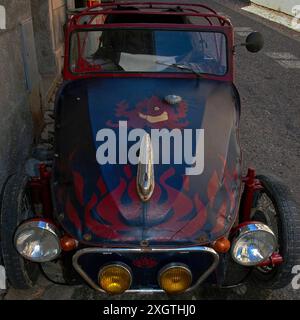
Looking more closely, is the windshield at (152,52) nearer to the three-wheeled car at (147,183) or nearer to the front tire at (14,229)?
the three-wheeled car at (147,183)

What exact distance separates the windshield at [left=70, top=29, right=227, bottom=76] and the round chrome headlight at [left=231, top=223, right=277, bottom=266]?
4.89ft

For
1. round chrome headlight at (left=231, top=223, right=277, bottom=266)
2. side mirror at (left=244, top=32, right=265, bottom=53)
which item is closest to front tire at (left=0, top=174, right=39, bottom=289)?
round chrome headlight at (left=231, top=223, right=277, bottom=266)

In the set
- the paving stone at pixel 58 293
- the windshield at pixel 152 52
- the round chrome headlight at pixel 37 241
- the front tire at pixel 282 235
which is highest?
the windshield at pixel 152 52

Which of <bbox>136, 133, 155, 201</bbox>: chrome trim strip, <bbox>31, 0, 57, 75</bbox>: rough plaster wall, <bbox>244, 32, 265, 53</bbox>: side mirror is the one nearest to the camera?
<bbox>136, 133, 155, 201</bbox>: chrome trim strip

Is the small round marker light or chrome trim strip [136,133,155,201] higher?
chrome trim strip [136,133,155,201]

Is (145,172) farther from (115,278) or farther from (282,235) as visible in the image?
(282,235)

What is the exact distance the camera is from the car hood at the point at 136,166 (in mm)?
2438

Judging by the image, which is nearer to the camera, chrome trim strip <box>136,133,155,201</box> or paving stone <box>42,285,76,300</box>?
chrome trim strip <box>136,133,155,201</box>

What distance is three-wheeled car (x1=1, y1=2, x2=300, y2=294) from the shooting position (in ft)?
7.95

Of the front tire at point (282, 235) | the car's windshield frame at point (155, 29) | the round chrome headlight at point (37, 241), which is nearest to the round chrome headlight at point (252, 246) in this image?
the front tire at point (282, 235)

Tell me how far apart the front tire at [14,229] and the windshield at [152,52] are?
3.77 feet

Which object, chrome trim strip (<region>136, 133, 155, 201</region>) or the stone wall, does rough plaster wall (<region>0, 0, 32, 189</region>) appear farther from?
chrome trim strip (<region>136, 133, 155, 201</region>)

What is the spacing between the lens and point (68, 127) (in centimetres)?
312

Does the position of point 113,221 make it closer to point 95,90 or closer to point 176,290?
point 176,290
